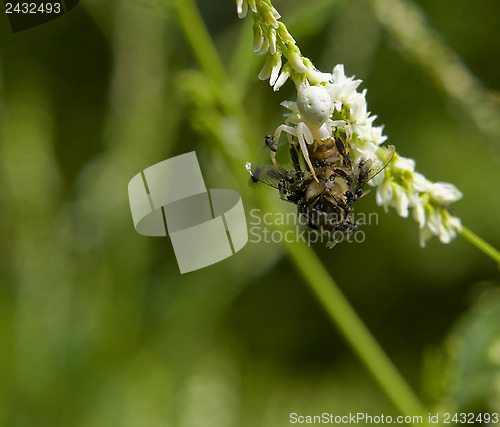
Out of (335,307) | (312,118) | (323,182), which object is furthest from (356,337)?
(312,118)

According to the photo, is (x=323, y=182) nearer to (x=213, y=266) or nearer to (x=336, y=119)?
(x=336, y=119)

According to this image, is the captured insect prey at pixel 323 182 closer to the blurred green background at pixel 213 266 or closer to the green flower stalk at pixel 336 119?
the green flower stalk at pixel 336 119

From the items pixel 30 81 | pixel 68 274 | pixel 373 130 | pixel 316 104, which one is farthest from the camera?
pixel 30 81

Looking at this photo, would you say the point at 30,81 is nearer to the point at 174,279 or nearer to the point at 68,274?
the point at 68,274

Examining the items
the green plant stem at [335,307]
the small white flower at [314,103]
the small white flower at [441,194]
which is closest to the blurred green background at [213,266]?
the green plant stem at [335,307]

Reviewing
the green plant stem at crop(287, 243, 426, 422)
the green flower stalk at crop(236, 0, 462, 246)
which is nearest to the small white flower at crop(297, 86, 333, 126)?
the green flower stalk at crop(236, 0, 462, 246)

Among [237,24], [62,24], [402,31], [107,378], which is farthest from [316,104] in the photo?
[62,24]
